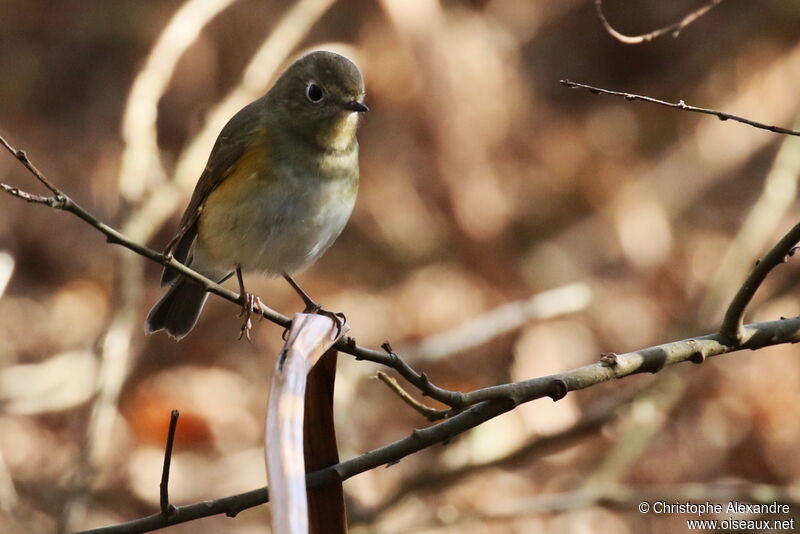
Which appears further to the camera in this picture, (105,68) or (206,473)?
(105,68)

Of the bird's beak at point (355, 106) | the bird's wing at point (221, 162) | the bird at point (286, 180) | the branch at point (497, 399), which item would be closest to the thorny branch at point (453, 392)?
the branch at point (497, 399)

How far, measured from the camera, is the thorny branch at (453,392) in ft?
5.72

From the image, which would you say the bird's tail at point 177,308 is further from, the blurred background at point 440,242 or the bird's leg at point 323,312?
the blurred background at point 440,242

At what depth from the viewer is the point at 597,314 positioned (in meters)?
6.27

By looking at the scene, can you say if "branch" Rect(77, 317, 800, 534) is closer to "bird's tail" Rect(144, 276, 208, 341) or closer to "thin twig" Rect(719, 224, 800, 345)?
"thin twig" Rect(719, 224, 800, 345)

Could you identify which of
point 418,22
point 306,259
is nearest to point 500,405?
point 306,259

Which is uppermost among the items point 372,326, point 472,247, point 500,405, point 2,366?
point 472,247

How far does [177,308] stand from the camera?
355 cm

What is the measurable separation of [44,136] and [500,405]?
18.0 ft

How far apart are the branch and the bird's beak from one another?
139cm

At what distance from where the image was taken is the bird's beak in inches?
122

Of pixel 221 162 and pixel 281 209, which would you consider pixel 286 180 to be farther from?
pixel 221 162

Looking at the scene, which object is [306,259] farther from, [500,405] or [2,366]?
[2,366]

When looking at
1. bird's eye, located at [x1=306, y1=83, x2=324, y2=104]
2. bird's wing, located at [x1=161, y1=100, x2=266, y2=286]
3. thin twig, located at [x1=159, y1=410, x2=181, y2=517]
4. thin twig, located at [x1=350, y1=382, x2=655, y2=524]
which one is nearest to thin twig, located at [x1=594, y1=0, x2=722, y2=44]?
bird's eye, located at [x1=306, y1=83, x2=324, y2=104]
